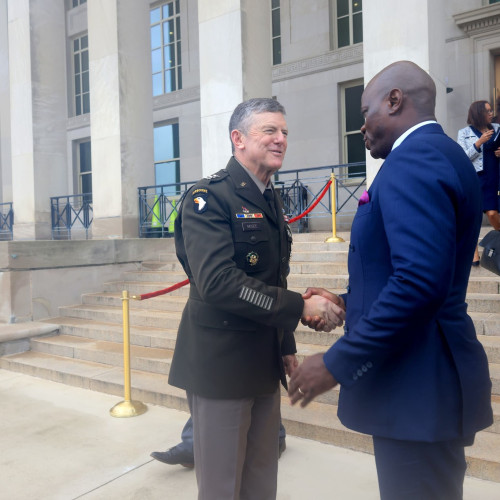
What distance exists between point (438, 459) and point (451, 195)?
0.77 m

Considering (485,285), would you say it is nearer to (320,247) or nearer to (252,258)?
(320,247)

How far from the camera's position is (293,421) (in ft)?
12.8

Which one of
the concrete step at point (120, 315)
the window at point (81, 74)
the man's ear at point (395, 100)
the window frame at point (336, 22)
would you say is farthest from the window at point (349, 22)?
the man's ear at point (395, 100)

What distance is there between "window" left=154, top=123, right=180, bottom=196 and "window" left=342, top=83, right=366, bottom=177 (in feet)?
18.4

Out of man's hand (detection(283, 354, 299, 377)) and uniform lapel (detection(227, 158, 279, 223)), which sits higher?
uniform lapel (detection(227, 158, 279, 223))

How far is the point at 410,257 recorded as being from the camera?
1.35 metres

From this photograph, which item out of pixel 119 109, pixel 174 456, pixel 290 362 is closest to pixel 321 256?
pixel 174 456

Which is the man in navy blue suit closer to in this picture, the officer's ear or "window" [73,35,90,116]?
the officer's ear

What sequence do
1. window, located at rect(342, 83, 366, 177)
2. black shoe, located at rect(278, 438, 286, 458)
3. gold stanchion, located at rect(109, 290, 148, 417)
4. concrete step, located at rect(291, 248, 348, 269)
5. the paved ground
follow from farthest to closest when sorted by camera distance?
window, located at rect(342, 83, 366, 177) < concrete step, located at rect(291, 248, 348, 269) < gold stanchion, located at rect(109, 290, 148, 417) < black shoe, located at rect(278, 438, 286, 458) < the paved ground

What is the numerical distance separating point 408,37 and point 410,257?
20.5ft

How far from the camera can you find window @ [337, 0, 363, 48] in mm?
11930

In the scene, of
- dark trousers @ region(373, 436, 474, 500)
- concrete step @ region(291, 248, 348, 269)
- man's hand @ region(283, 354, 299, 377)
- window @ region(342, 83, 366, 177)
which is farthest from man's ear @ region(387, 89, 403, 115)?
window @ region(342, 83, 366, 177)

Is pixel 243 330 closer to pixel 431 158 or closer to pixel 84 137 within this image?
pixel 431 158

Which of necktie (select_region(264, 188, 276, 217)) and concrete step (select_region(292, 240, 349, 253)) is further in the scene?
concrete step (select_region(292, 240, 349, 253))
